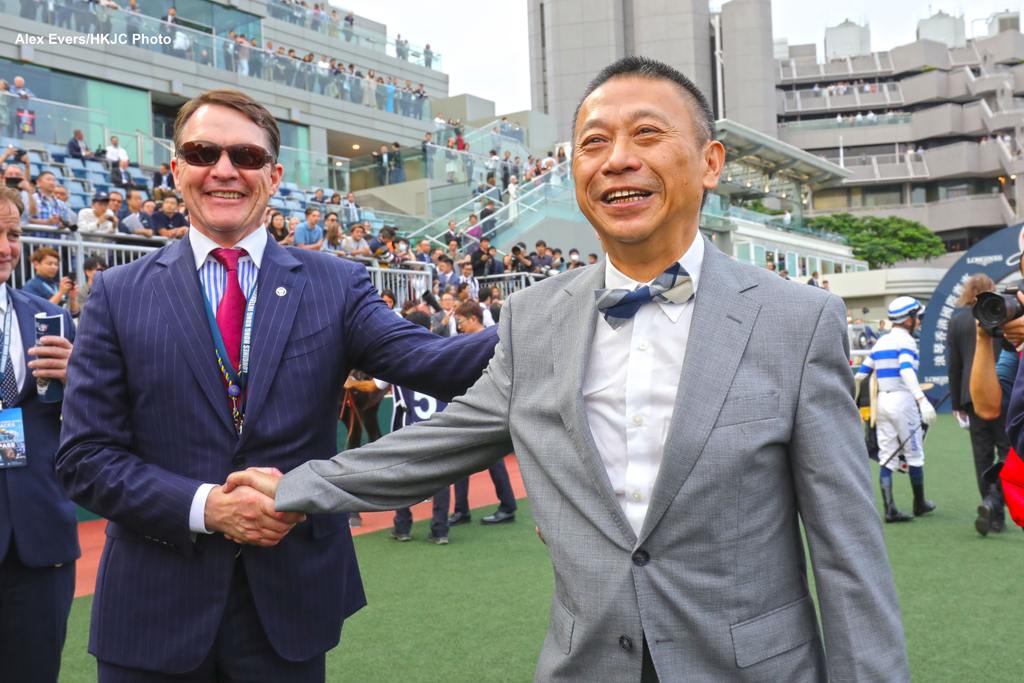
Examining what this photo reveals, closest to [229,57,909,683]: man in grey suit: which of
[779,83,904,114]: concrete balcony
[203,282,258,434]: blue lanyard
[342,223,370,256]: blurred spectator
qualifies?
[203,282,258,434]: blue lanyard

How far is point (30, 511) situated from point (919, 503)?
766 centimetres

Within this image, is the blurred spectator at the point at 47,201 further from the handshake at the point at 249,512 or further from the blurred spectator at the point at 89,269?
the handshake at the point at 249,512

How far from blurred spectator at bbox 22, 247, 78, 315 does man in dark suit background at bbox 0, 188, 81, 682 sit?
5.64m

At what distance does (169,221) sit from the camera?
11.3m

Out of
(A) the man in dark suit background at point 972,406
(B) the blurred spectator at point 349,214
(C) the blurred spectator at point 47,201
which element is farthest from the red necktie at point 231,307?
(B) the blurred spectator at point 349,214

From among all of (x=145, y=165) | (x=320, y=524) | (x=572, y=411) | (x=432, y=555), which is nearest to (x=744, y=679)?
(x=572, y=411)

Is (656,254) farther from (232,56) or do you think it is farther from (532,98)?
(532,98)

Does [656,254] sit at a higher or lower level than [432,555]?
higher

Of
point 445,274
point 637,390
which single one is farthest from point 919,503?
point 445,274

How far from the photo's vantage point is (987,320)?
3402mm

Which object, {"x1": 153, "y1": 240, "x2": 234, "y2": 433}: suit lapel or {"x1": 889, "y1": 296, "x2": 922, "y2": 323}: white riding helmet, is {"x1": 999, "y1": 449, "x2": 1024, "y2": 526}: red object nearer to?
{"x1": 153, "y1": 240, "x2": 234, "y2": 433}: suit lapel

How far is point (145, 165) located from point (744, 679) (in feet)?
64.5

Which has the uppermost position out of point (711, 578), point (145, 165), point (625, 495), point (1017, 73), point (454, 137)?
point (1017, 73)

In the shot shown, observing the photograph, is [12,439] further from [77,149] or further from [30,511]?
[77,149]
